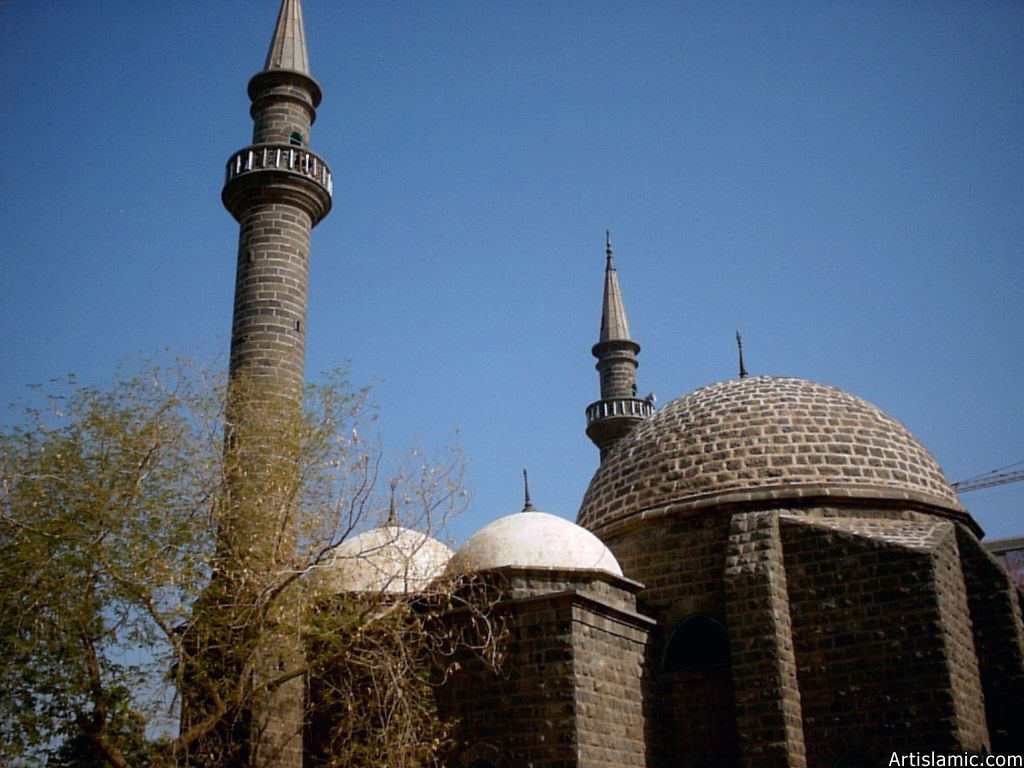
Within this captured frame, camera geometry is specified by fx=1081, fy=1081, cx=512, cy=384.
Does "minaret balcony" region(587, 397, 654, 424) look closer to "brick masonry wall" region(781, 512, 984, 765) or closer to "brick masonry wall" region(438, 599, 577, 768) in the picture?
"brick masonry wall" region(781, 512, 984, 765)

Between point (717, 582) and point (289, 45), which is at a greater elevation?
point (289, 45)

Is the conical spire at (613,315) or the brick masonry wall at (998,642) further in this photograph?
the conical spire at (613,315)

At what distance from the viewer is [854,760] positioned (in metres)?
12.8

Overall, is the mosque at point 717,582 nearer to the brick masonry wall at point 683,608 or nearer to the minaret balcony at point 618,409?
the brick masonry wall at point 683,608

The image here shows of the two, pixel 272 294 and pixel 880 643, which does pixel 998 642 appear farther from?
pixel 272 294

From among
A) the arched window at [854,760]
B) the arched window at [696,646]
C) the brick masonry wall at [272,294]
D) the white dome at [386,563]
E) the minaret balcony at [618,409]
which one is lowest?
the arched window at [854,760]

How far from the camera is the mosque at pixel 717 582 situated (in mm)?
12492

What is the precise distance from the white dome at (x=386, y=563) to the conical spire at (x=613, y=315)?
11990 millimetres

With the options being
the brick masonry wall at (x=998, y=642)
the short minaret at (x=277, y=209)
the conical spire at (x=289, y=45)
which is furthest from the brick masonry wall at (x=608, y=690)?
the conical spire at (x=289, y=45)

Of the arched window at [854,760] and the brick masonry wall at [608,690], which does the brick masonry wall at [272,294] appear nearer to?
the brick masonry wall at [608,690]

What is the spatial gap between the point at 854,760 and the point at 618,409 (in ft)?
42.6

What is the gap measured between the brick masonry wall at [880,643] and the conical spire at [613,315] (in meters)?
12.8

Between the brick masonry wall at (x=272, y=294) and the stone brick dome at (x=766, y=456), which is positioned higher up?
the brick masonry wall at (x=272, y=294)

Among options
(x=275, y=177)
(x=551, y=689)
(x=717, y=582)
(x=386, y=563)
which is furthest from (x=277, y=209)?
(x=717, y=582)
